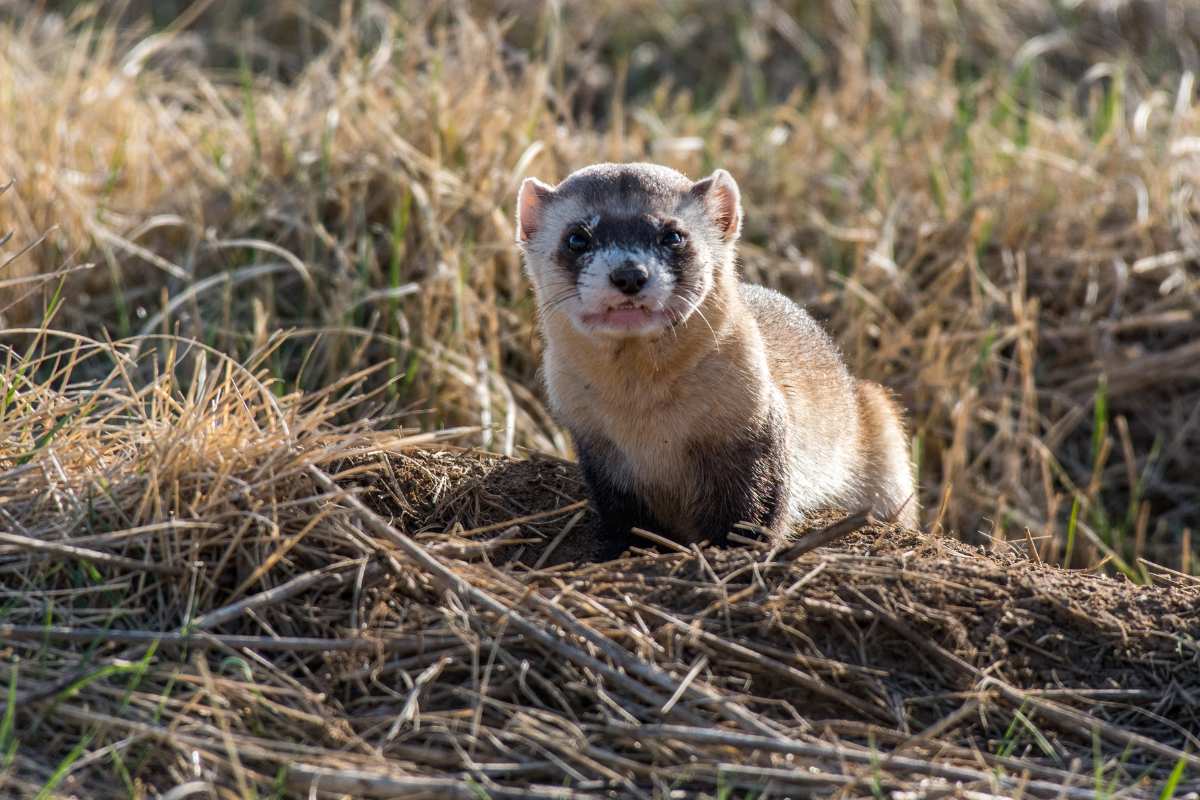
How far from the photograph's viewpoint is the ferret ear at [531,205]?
Answer: 4.61 metres

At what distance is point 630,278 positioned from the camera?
397 centimetres

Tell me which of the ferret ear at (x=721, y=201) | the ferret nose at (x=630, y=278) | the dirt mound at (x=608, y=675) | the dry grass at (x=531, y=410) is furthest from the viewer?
the ferret ear at (x=721, y=201)

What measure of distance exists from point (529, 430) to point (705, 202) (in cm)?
164

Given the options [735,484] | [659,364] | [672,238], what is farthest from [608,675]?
[672,238]

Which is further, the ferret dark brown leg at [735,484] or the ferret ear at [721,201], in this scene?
the ferret ear at [721,201]

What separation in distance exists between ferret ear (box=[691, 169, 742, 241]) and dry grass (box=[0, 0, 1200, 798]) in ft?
3.12

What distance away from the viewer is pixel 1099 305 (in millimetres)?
6891

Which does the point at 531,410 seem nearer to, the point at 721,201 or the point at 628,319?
the point at 721,201

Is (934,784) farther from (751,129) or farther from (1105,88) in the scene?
(1105,88)

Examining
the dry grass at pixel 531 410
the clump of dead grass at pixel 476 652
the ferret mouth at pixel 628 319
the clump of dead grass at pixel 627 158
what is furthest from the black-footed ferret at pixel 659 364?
the clump of dead grass at pixel 627 158

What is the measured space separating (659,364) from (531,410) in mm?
1927

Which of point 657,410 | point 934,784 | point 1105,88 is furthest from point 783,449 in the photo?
point 1105,88

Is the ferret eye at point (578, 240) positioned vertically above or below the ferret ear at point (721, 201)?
below

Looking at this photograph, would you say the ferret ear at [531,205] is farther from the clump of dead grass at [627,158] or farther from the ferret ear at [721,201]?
the clump of dead grass at [627,158]
